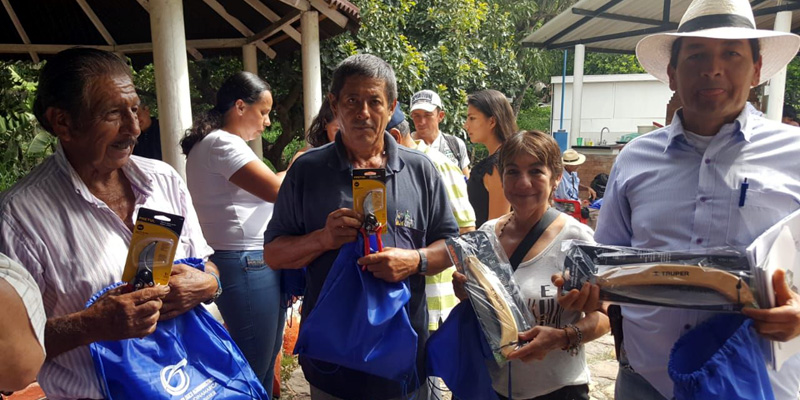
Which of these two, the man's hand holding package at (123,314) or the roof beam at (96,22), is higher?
the roof beam at (96,22)

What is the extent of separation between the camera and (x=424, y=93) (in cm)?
496

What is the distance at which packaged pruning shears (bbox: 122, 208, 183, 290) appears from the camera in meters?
1.53

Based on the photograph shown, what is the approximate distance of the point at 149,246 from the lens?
1540mm

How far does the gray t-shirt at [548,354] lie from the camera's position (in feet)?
6.53

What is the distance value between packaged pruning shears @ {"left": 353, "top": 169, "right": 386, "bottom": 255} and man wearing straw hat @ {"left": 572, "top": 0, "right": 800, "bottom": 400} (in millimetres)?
886

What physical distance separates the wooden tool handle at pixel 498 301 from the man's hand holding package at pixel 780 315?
67 centimetres

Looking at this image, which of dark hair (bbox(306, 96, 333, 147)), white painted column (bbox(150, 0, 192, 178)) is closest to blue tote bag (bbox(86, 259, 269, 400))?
dark hair (bbox(306, 96, 333, 147))

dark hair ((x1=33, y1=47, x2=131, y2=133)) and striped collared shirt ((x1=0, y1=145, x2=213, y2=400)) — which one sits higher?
dark hair ((x1=33, y1=47, x2=131, y2=133))

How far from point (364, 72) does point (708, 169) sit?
125 centimetres

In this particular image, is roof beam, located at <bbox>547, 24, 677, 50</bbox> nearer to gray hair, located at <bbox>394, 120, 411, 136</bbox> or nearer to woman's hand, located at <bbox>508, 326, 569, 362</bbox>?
gray hair, located at <bbox>394, 120, 411, 136</bbox>

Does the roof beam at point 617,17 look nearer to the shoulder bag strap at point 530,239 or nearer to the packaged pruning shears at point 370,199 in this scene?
the shoulder bag strap at point 530,239

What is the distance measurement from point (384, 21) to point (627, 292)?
26.3 feet

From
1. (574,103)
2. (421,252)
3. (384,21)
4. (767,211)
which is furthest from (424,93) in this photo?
(574,103)

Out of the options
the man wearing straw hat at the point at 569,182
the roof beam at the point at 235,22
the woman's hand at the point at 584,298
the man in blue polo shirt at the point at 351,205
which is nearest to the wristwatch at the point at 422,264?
the man in blue polo shirt at the point at 351,205
